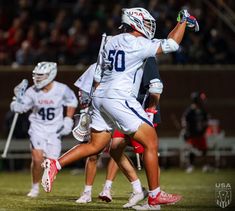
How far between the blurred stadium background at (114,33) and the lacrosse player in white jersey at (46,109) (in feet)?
21.7

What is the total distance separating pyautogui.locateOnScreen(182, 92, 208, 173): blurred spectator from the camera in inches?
812

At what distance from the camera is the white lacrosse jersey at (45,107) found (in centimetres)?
1349

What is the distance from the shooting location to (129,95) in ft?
32.8

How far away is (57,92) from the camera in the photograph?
44.7ft

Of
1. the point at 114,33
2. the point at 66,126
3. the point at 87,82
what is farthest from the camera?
the point at 114,33

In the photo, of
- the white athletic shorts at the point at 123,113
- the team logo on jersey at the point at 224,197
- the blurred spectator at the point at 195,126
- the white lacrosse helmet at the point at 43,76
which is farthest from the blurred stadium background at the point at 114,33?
the white athletic shorts at the point at 123,113

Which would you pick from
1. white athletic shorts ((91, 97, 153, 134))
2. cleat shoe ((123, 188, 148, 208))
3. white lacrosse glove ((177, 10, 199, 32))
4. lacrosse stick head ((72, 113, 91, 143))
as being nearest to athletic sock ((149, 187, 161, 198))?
white athletic shorts ((91, 97, 153, 134))

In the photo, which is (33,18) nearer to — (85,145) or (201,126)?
(201,126)

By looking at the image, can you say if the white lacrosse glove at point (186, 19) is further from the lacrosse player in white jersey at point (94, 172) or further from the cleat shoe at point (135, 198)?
the cleat shoe at point (135, 198)

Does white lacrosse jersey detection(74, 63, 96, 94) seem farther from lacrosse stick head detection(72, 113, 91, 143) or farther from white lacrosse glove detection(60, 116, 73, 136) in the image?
white lacrosse glove detection(60, 116, 73, 136)

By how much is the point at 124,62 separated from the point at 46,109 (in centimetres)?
376

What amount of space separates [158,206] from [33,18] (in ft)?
39.0

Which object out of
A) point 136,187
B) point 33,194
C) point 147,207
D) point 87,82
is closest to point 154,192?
point 147,207

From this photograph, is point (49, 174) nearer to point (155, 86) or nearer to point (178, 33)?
point (155, 86)
